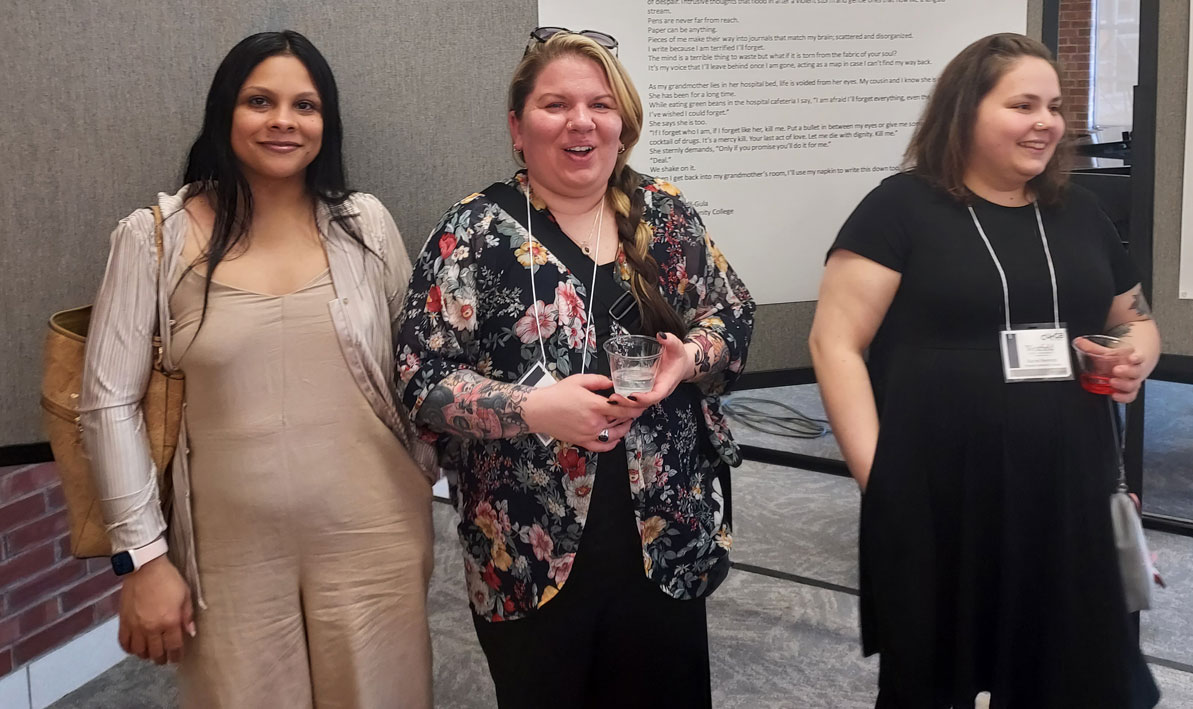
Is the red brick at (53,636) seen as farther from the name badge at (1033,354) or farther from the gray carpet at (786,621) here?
the name badge at (1033,354)

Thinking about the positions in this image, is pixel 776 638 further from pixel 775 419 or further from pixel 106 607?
pixel 775 419

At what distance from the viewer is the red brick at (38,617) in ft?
8.28

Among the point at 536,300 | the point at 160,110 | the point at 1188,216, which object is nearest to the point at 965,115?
the point at 536,300

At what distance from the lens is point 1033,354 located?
1602mm

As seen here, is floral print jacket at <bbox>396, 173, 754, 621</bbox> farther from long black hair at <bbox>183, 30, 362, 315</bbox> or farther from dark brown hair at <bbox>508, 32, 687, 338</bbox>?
long black hair at <bbox>183, 30, 362, 315</bbox>

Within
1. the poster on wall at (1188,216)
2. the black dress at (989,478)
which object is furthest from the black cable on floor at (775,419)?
the black dress at (989,478)

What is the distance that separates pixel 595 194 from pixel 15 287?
115cm

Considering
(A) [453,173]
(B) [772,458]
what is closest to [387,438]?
(A) [453,173]

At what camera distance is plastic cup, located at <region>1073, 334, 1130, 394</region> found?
156 centimetres

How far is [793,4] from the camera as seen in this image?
225cm

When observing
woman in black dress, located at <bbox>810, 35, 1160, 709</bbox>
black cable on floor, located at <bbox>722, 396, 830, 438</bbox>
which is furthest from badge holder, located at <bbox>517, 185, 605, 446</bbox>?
black cable on floor, located at <bbox>722, 396, 830, 438</bbox>

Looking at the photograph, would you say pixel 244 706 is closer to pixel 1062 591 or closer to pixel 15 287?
pixel 15 287

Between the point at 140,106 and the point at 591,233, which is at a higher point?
the point at 140,106

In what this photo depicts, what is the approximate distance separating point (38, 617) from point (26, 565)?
0.15 metres
